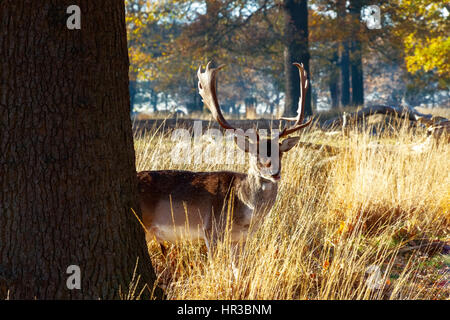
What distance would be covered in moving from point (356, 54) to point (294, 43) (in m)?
8.21

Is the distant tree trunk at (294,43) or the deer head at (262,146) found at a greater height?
the distant tree trunk at (294,43)

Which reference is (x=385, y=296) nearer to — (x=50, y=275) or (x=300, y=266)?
(x=300, y=266)

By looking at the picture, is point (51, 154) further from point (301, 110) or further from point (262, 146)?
point (301, 110)

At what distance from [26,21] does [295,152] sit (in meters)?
4.39

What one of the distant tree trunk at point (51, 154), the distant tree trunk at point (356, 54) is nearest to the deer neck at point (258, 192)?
the distant tree trunk at point (51, 154)

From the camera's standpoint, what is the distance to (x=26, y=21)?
2848 mm

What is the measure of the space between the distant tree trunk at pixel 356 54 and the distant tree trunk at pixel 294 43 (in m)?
2.89

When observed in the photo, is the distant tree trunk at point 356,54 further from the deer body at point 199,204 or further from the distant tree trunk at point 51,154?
the distant tree trunk at point 51,154

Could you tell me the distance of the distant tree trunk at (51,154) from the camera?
2.86 m

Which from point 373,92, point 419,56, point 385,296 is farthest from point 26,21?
point 373,92

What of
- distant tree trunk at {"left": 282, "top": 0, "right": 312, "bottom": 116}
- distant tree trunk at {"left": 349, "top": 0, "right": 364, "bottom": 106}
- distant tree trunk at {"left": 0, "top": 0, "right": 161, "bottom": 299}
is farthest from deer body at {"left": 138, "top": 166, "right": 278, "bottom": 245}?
distant tree trunk at {"left": 349, "top": 0, "right": 364, "bottom": 106}

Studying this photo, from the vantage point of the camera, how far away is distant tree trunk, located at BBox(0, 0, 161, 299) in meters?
2.86

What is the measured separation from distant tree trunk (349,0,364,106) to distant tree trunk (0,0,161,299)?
1841cm

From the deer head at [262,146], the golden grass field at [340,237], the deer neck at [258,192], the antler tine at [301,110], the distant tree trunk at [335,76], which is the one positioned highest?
the distant tree trunk at [335,76]
